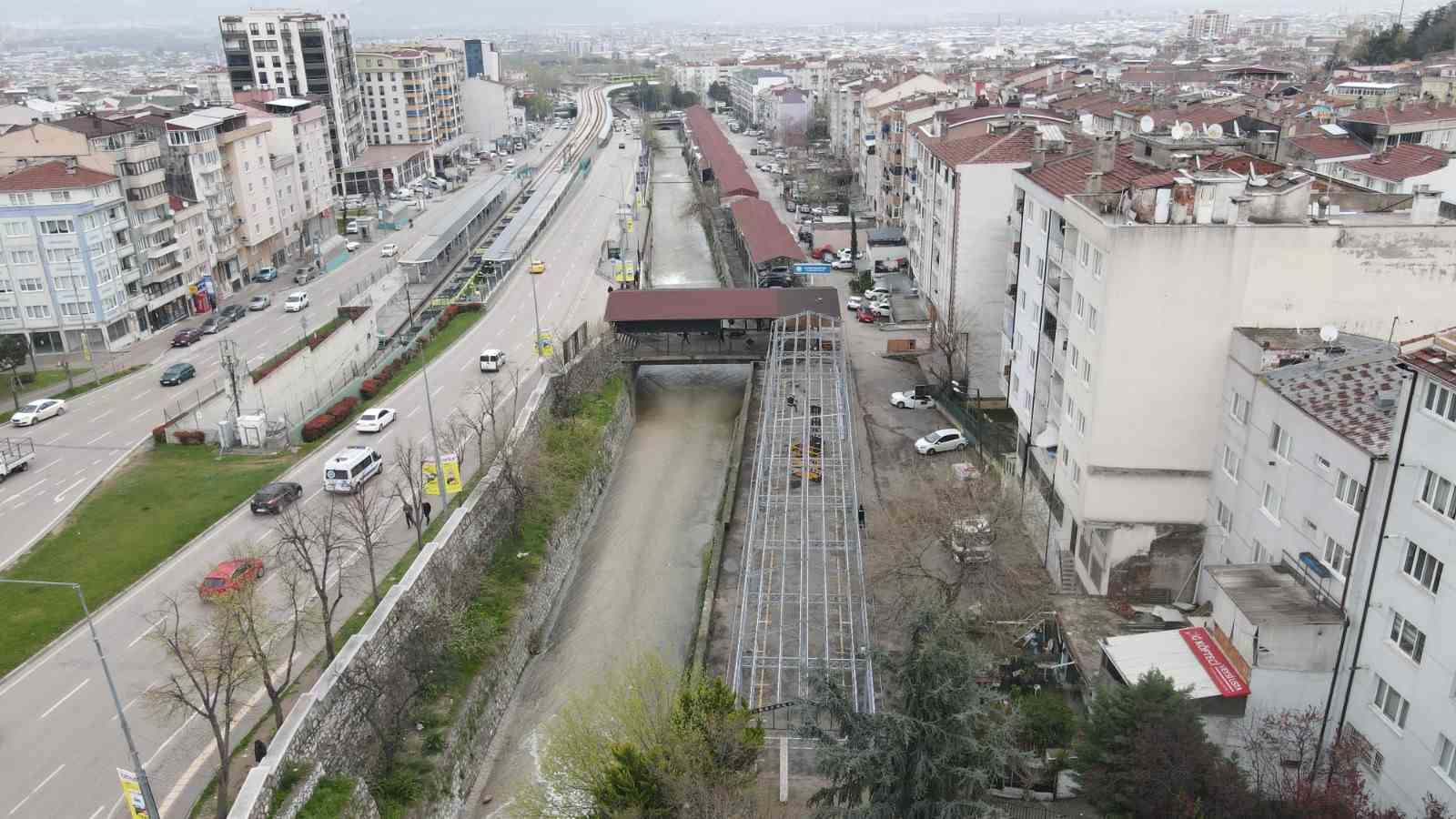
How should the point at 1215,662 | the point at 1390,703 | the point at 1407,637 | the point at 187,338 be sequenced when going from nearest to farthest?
the point at 1407,637, the point at 1390,703, the point at 1215,662, the point at 187,338

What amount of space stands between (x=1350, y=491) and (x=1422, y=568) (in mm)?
2352

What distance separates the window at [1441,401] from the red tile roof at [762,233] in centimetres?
4231

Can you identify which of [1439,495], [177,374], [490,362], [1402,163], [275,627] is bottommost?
[177,374]

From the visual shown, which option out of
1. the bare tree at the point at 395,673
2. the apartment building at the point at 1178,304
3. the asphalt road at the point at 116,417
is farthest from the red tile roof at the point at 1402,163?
the asphalt road at the point at 116,417

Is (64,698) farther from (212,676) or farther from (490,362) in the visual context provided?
(490,362)

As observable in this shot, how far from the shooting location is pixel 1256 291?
2469 centimetres

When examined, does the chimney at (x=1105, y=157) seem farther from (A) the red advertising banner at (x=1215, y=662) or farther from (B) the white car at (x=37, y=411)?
(B) the white car at (x=37, y=411)

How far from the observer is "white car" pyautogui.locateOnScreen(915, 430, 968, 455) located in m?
39.2

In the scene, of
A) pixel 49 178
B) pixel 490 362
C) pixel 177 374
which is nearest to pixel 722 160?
pixel 490 362

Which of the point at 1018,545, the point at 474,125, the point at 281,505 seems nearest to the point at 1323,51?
the point at 474,125

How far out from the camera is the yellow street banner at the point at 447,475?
3055 centimetres

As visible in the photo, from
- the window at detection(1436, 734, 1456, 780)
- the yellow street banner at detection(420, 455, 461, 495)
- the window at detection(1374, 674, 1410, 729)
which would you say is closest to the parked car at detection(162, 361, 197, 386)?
the yellow street banner at detection(420, 455, 461, 495)

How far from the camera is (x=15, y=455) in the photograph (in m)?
36.5

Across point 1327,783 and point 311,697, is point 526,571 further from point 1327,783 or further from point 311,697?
point 1327,783
